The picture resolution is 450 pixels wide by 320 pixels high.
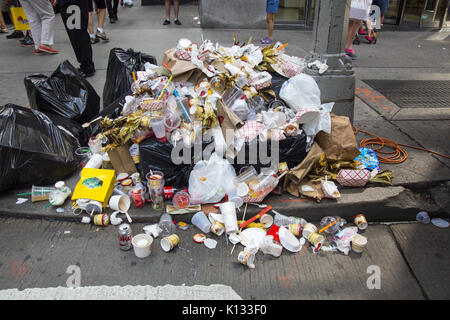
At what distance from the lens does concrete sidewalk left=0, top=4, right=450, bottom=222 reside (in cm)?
279

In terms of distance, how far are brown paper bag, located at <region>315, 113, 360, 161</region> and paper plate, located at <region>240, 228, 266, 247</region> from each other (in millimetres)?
1033

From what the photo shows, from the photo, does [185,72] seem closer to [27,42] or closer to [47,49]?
[47,49]

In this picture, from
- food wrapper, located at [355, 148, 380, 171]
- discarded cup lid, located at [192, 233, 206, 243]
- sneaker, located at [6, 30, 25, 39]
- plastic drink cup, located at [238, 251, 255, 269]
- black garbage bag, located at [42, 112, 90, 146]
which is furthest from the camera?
sneaker, located at [6, 30, 25, 39]

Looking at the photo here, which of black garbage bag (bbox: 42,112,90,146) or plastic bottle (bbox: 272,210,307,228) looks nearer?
plastic bottle (bbox: 272,210,307,228)

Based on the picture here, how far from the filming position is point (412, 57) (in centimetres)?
712

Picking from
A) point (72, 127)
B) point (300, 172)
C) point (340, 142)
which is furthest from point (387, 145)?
point (72, 127)

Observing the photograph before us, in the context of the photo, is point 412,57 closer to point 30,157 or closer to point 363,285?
point 363,285

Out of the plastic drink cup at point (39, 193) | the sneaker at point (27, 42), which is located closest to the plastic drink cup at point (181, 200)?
the plastic drink cup at point (39, 193)

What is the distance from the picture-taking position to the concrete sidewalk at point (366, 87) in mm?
2791

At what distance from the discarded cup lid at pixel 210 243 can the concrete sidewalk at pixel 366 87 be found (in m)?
0.45

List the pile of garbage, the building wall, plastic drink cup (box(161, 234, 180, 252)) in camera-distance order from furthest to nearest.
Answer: the building wall
the pile of garbage
plastic drink cup (box(161, 234, 180, 252))

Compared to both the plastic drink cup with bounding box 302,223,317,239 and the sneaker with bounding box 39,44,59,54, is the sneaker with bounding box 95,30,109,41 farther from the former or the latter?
the plastic drink cup with bounding box 302,223,317,239

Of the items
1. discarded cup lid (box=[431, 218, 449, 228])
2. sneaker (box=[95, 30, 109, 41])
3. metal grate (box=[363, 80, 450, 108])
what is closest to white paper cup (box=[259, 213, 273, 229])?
discarded cup lid (box=[431, 218, 449, 228])
